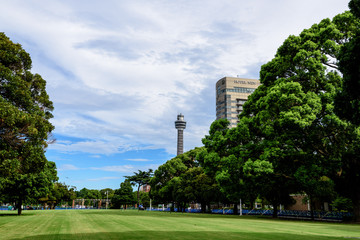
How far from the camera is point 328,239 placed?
1363 cm

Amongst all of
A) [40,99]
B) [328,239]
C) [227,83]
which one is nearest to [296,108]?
[328,239]

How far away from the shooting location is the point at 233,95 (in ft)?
525

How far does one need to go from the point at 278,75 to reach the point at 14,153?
27.8m

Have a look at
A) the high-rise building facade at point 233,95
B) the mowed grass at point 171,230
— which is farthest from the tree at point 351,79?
the high-rise building facade at point 233,95

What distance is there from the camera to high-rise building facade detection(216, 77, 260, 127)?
521ft

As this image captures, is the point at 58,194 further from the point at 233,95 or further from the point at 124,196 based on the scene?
the point at 233,95

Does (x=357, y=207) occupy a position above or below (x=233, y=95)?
below

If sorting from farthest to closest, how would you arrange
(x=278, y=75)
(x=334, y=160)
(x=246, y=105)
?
(x=246, y=105)
(x=278, y=75)
(x=334, y=160)

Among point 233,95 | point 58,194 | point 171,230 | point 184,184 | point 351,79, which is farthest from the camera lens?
point 233,95

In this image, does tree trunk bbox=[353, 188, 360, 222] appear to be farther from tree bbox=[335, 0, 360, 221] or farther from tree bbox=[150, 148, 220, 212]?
tree bbox=[150, 148, 220, 212]

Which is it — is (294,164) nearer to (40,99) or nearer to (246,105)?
(246,105)


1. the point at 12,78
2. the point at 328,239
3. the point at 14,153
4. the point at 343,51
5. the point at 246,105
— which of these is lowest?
the point at 328,239

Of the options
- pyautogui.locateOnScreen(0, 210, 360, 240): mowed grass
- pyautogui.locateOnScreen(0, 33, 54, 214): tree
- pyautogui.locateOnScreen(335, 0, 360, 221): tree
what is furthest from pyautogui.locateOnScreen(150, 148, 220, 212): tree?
pyautogui.locateOnScreen(335, 0, 360, 221): tree

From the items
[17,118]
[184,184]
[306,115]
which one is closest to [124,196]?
[184,184]
